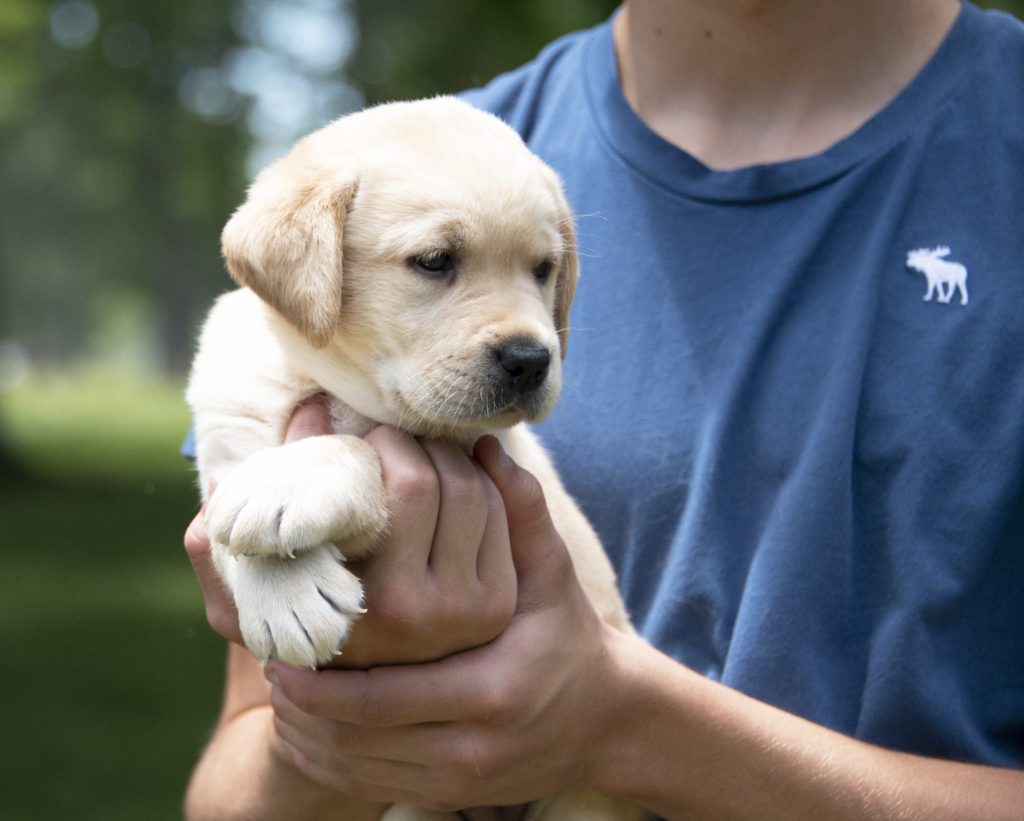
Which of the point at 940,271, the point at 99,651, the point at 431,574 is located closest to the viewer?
the point at 431,574

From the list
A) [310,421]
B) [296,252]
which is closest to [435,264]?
[296,252]

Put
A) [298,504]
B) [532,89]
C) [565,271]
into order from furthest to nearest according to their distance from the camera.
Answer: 1. [532,89]
2. [565,271]
3. [298,504]

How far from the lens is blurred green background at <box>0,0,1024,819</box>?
789 centimetres

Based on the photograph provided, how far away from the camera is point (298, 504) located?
81.8 inches

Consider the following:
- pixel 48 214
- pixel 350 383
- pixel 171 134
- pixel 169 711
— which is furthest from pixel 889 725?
pixel 48 214

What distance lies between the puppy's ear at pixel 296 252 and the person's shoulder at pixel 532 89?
2.48ft

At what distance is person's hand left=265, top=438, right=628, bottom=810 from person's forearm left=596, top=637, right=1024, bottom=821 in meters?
0.07

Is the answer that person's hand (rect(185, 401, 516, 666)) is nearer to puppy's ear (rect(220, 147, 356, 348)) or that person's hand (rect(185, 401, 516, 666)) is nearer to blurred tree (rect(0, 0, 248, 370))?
puppy's ear (rect(220, 147, 356, 348))

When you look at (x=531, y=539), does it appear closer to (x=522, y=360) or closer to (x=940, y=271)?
(x=522, y=360)

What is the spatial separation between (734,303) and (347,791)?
1.32 meters

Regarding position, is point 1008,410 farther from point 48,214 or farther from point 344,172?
point 48,214

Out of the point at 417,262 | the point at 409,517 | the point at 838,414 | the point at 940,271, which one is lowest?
the point at 409,517

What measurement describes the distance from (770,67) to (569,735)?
163 centimetres

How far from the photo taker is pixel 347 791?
2340 mm
